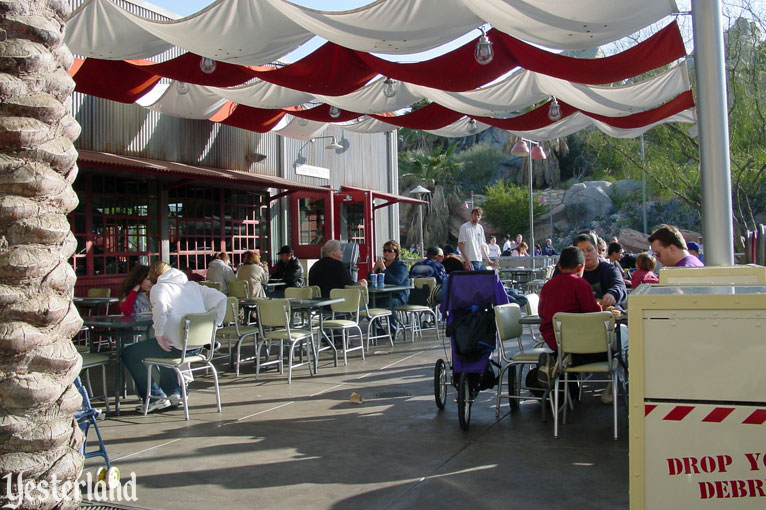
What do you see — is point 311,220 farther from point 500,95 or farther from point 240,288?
point 500,95

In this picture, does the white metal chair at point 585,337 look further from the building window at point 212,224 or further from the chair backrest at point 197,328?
the building window at point 212,224

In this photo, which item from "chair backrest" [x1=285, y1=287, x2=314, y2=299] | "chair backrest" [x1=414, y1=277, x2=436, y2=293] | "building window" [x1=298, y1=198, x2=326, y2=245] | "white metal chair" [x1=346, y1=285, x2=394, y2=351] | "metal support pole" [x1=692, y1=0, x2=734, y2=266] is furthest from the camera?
"building window" [x1=298, y1=198, x2=326, y2=245]

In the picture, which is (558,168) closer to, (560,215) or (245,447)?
(560,215)

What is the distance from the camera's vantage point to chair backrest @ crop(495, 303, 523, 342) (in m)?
5.48

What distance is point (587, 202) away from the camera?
41.4 m

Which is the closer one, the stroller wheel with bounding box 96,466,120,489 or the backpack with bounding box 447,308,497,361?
the stroller wheel with bounding box 96,466,120,489

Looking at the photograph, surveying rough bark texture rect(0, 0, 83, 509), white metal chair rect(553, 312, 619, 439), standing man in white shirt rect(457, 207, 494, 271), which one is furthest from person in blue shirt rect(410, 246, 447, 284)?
rough bark texture rect(0, 0, 83, 509)

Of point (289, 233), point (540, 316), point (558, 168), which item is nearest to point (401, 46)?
point (540, 316)

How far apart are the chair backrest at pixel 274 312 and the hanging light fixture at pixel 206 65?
2524 millimetres

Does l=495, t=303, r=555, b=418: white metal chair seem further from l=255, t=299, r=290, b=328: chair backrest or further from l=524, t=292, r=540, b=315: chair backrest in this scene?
l=255, t=299, r=290, b=328: chair backrest

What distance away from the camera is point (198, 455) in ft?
15.5

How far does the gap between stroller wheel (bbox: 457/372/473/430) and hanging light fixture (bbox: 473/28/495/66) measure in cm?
304

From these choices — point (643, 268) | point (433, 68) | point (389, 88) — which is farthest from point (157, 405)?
point (643, 268)

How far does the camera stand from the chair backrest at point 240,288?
32.9 feet
